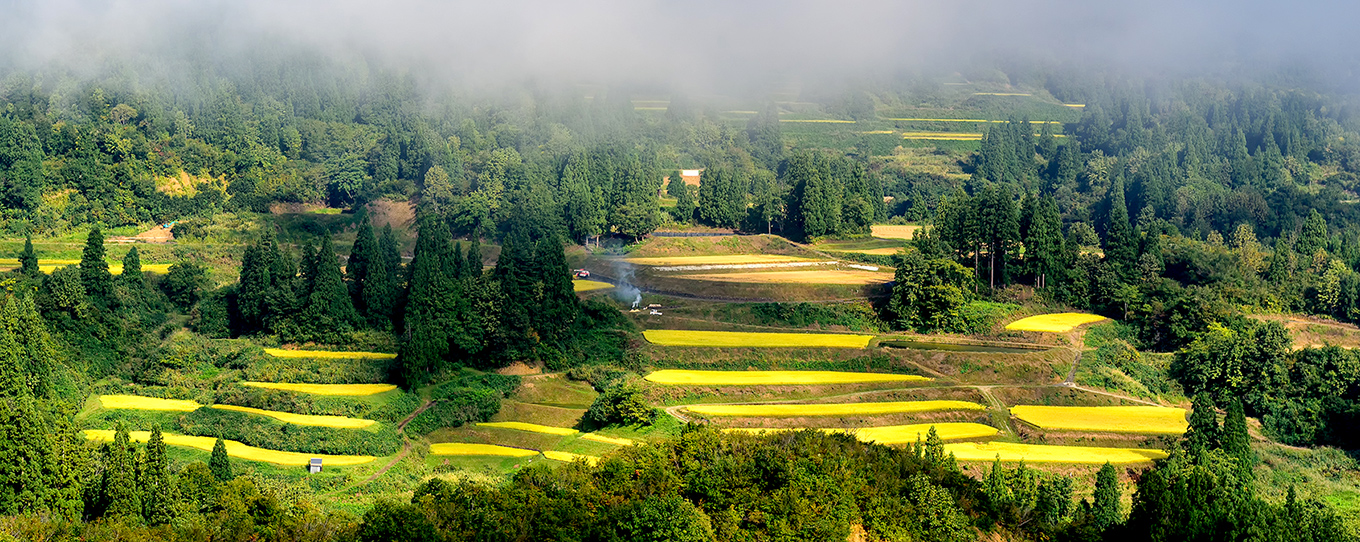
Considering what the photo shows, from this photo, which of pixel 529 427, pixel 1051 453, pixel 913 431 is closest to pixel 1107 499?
pixel 1051 453

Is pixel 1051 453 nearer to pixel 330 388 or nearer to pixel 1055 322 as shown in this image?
pixel 1055 322

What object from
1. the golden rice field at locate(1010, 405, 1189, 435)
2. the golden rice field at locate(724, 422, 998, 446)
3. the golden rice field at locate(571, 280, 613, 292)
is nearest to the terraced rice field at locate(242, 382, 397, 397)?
the golden rice field at locate(724, 422, 998, 446)

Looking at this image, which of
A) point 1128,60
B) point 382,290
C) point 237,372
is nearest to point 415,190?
point 382,290

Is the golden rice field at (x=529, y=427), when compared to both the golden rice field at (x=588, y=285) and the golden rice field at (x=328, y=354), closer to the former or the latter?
the golden rice field at (x=328, y=354)

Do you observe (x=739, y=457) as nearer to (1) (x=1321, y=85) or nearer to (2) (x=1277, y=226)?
(2) (x=1277, y=226)

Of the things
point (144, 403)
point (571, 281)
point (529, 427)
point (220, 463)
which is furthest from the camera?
point (571, 281)

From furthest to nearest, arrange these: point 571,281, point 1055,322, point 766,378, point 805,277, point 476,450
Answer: point 805,277
point 1055,322
point 571,281
point 766,378
point 476,450

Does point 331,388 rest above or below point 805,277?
above
